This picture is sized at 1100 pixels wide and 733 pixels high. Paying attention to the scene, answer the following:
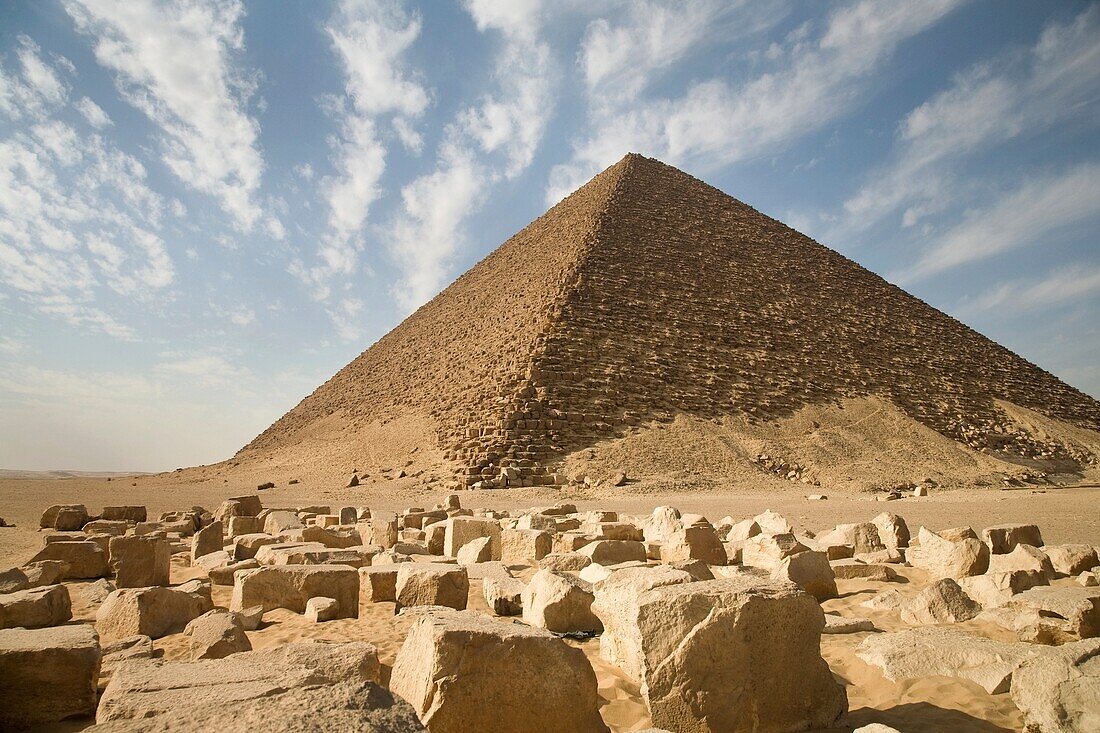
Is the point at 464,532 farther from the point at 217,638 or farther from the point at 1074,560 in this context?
the point at 1074,560

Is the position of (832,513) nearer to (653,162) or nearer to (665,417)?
(665,417)

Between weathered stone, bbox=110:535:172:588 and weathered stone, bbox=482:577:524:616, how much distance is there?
2.49m

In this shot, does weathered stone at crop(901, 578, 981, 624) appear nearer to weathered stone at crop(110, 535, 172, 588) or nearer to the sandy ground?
the sandy ground

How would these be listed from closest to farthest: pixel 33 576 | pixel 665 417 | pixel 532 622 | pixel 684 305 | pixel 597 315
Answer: pixel 532 622, pixel 33 576, pixel 665 417, pixel 597 315, pixel 684 305

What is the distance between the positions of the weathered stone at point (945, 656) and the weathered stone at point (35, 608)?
3815 mm

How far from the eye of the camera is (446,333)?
34188mm

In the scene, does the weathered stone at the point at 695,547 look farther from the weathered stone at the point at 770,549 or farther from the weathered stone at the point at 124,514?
the weathered stone at the point at 124,514

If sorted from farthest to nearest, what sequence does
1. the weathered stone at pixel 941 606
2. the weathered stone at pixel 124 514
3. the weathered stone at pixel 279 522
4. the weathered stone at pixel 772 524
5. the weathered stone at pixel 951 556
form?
the weathered stone at pixel 124 514, the weathered stone at pixel 279 522, the weathered stone at pixel 772 524, the weathered stone at pixel 951 556, the weathered stone at pixel 941 606

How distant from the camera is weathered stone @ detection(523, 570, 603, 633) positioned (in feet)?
9.77

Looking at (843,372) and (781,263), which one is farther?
(781,263)

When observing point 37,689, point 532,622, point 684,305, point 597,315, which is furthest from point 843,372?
point 37,689

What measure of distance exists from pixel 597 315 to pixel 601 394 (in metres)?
5.32

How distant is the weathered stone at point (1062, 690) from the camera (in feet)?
6.23

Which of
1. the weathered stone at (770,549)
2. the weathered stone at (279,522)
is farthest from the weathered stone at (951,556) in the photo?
the weathered stone at (279,522)
